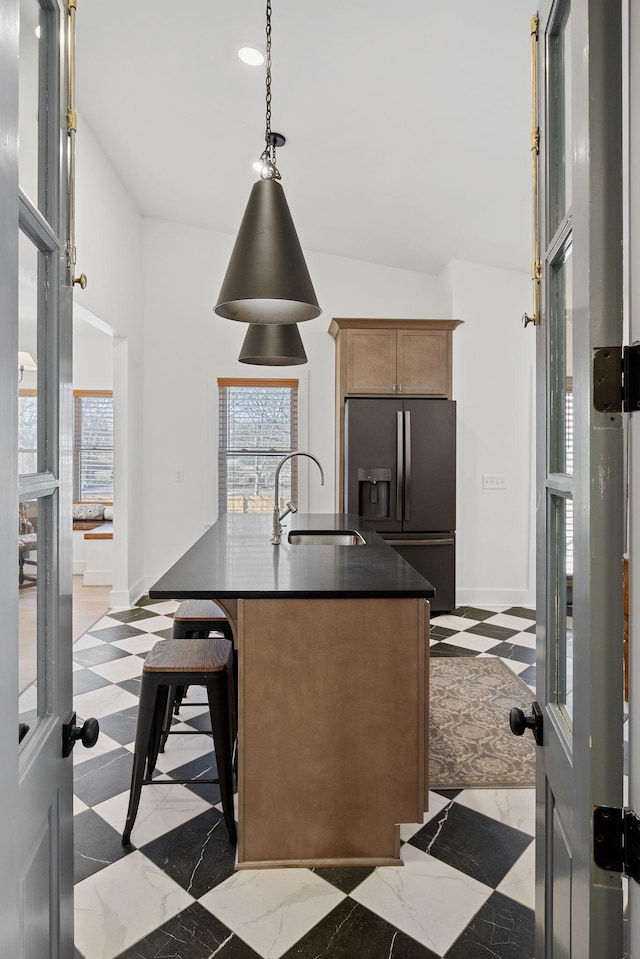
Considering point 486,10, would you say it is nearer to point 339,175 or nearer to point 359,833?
point 339,175

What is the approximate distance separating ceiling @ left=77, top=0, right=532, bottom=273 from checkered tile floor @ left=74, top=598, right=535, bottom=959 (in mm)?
2981

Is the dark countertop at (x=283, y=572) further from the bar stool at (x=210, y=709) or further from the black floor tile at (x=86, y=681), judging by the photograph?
the black floor tile at (x=86, y=681)

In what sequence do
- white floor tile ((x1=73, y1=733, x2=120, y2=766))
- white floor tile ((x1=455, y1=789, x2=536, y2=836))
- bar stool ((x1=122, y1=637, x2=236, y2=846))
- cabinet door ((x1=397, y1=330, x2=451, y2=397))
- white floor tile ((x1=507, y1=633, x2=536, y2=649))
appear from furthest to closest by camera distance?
cabinet door ((x1=397, y1=330, x2=451, y2=397)), white floor tile ((x1=507, y1=633, x2=536, y2=649)), white floor tile ((x1=73, y1=733, x2=120, y2=766)), white floor tile ((x1=455, y1=789, x2=536, y2=836)), bar stool ((x1=122, y1=637, x2=236, y2=846))

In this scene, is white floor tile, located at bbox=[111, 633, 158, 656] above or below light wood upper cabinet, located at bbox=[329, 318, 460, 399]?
below

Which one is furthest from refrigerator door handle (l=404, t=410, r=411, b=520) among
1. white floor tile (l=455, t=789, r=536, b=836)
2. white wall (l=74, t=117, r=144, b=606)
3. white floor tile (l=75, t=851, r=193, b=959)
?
white floor tile (l=75, t=851, r=193, b=959)

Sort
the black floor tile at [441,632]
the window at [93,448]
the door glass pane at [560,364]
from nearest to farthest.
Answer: the door glass pane at [560,364] → the black floor tile at [441,632] → the window at [93,448]

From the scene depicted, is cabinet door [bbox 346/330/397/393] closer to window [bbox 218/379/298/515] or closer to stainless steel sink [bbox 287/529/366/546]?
window [bbox 218/379/298/515]

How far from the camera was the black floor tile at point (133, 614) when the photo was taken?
4.46 m

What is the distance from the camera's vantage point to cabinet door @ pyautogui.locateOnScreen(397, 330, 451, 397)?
4.66 meters

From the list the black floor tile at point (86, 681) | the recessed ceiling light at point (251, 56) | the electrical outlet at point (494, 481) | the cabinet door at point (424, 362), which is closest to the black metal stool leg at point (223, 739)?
the black floor tile at point (86, 681)

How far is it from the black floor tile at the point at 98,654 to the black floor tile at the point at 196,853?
1763 mm

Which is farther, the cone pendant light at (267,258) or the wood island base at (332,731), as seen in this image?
the cone pendant light at (267,258)

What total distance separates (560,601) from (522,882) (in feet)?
3.86

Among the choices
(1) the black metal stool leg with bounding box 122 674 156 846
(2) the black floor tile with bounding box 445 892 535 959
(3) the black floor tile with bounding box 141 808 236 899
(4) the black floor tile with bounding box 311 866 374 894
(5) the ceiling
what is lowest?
(2) the black floor tile with bounding box 445 892 535 959
